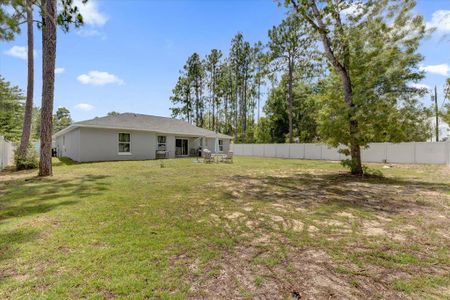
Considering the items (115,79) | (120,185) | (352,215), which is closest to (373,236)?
(352,215)

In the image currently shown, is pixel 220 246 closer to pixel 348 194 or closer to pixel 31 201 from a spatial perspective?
pixel 31 201

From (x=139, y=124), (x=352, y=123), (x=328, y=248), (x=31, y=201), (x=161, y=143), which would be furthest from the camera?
(x=161, y=143)

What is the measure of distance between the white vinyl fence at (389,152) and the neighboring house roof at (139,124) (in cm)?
793

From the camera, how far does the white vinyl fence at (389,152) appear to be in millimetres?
16750

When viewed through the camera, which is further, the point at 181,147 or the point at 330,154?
the point at 181,147

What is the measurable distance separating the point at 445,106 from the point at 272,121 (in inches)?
918

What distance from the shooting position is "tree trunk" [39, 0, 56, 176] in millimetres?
9281

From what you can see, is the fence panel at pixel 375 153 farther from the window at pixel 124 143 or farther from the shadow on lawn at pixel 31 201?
the shadow on lawn at pixel 31 201

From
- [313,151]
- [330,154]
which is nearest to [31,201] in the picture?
[330,154]

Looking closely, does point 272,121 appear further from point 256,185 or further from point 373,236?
point 373,236

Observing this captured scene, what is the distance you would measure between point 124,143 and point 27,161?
6.79m

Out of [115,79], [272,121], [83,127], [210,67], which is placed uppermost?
[210,67]

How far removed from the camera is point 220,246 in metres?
3.51

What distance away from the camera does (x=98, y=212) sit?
16.4 ft
